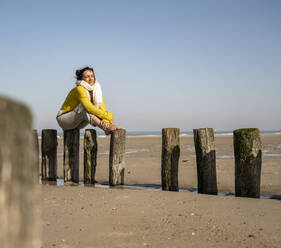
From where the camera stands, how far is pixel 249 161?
4.41 metres

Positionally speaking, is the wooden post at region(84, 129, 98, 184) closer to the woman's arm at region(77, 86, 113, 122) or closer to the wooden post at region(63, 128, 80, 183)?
the wooden post at region(63, 128, 80, 183)

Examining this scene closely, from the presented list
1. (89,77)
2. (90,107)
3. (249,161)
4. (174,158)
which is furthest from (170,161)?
(89,77)

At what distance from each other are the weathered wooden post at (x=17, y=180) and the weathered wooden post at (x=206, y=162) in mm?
4037

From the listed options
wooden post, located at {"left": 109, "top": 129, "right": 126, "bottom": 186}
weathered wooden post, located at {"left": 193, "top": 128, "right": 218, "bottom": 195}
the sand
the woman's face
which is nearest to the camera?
the sand

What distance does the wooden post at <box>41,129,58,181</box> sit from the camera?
5.86m

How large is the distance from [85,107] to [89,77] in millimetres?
660

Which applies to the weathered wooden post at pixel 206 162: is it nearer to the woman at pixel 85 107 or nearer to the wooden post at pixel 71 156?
the woman at pixel 85 107

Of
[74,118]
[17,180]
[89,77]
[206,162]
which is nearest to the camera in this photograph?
[17,180]

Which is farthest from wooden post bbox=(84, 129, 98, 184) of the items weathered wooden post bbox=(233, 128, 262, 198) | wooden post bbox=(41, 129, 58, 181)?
Answer: weathered wooden post bbox=(233, 128, 262, 198)

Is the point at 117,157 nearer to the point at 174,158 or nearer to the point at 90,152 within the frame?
the point at 90,152

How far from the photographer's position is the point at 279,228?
3.10 metres

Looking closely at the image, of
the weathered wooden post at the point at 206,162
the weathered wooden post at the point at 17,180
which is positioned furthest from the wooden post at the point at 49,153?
the weathered wooden post at the point at 17,180

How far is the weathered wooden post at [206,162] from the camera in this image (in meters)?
4.78

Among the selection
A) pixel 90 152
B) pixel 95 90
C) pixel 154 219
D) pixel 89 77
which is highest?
pixel 89 77
